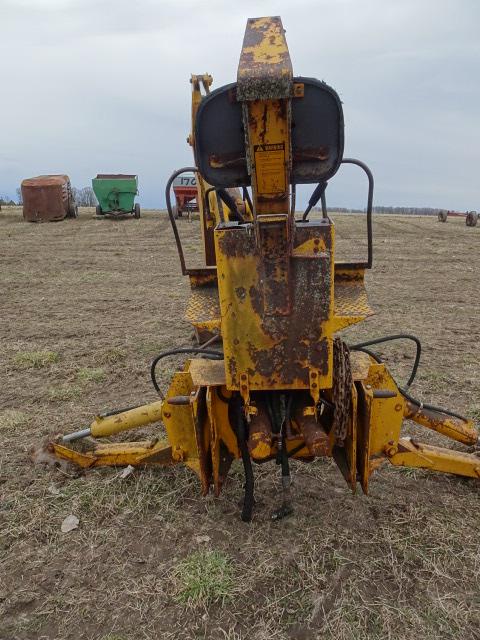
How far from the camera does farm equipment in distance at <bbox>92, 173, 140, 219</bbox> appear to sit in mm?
20266

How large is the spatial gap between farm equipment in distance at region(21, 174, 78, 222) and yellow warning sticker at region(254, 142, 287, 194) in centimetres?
1929

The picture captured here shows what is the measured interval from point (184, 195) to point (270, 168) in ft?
64.6

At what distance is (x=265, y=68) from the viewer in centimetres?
206

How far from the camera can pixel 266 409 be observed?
2721 millimetres

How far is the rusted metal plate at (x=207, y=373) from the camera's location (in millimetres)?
2707

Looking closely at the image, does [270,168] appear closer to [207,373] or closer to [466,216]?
[207,373]

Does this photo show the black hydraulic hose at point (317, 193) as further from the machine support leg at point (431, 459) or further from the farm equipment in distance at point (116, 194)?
the farm equipment in distance at point (116, 194)

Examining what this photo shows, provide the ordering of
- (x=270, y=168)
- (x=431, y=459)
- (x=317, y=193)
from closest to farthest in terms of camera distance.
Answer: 1. (x=270, y=168)
2. (x=317, y=193)
3. (x=431, y=459)

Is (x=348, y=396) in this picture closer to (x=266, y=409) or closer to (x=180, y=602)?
(x=266, y=409)

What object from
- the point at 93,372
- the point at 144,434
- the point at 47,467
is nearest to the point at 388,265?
the point at 93,372

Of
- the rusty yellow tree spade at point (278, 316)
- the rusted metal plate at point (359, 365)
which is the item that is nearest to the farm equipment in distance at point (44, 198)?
the rusty yellow tree spade at point (278, 316)

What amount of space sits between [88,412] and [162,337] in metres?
2.10

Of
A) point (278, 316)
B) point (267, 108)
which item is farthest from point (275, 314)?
point (267, 108)

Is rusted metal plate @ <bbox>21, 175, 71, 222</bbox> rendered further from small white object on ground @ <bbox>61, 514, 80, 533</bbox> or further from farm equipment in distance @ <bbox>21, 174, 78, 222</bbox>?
small white object on ground @ <bbox>61, 514, 80, 533</bbox>
